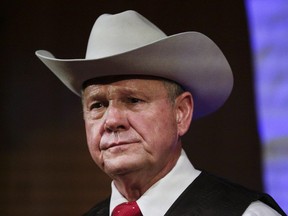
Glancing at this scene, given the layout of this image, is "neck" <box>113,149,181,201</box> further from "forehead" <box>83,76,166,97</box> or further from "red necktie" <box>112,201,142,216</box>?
"forehead" <box>83,76,166,97</box>

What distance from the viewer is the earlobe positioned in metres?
1.63

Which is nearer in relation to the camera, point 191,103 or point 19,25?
point 191,103

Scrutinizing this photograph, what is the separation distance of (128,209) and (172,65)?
1.23 feet

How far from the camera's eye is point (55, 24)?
8.22ft

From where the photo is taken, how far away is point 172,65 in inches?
62.4

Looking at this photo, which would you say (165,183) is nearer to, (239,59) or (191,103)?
(191,103)

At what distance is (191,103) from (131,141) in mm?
226

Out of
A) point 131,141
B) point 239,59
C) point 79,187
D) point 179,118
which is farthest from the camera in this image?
point 79,187

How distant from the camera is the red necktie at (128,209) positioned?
160cm

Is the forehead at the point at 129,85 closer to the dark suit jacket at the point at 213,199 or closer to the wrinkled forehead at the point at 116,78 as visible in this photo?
the wrinkled forehead at the point at 116,78

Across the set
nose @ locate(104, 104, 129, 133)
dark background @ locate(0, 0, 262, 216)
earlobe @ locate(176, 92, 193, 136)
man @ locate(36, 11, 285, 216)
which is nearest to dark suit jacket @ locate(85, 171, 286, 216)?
man @ locate(36, 11, 285, 216)

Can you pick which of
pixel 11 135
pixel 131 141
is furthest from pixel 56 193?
pixel 131 141

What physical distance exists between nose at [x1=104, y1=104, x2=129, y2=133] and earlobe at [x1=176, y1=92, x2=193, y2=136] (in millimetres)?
163

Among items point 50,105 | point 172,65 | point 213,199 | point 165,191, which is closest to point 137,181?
point 165,191
